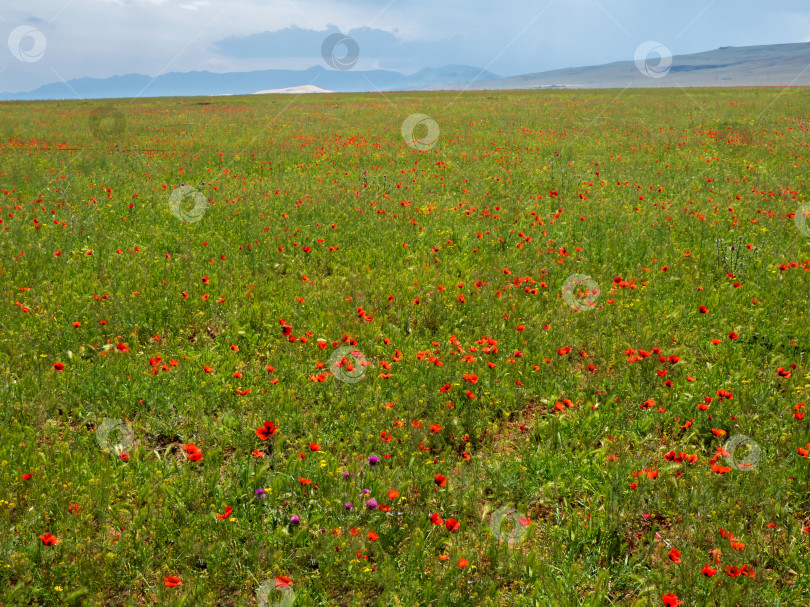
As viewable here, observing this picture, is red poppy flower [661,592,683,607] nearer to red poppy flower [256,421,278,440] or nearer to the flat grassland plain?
the flat grassland plain

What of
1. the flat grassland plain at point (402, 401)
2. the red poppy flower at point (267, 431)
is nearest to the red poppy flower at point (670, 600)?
the flat grassland plain at point (402, 401)

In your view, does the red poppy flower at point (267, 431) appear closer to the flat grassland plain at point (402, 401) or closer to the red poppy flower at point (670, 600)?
the flat grassland plain at point (402, 401)

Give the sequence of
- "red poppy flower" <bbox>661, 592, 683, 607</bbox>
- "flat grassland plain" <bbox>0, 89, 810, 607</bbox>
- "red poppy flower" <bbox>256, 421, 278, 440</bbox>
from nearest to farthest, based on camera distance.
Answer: "red poppy flower" <bbox>661, 592, 683, 607</bbox> < "flat grassland plain" <bbox>0, 89, 810, 607</bbox> < "red poppy flower" <bbox>256, 421, 278, 440</bbox>

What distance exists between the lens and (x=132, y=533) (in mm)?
3211

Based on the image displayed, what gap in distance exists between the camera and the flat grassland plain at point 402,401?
3.14 meters

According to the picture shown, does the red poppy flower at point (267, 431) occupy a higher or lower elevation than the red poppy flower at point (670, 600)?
higher

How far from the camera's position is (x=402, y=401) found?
4676 millimetres

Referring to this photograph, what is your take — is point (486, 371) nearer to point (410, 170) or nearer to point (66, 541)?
point (66, 541)

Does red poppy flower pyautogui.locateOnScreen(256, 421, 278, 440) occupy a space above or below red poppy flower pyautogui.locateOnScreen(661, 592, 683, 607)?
above

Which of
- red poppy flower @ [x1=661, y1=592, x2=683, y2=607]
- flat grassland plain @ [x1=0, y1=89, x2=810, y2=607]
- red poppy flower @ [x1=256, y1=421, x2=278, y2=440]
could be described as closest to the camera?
red poppy flower @ [x1=661, y1=592, x2=683, y2=607]

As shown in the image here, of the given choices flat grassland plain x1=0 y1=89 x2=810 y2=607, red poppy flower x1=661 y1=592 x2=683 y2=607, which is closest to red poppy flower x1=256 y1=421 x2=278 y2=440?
flat grassland plain x1=0 y1=89 x2=810 y2=607

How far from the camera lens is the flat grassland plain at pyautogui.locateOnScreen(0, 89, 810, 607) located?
10.3 ft

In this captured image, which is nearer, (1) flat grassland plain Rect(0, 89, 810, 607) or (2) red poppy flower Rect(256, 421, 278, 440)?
(1) flat grassland plain Rect(0, 89, 810, 607)

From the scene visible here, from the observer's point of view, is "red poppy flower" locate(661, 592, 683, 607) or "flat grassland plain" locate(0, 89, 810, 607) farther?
"flat grassland plain" locate(0, 89, 810, 607)
